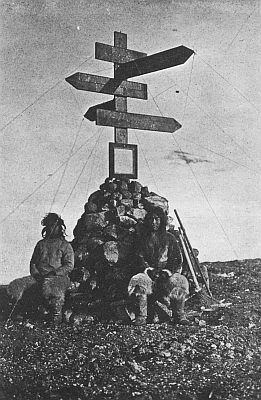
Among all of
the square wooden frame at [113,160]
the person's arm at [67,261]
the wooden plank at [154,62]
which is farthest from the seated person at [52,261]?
the wooden plank at [154,62]

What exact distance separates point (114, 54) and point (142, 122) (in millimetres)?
747

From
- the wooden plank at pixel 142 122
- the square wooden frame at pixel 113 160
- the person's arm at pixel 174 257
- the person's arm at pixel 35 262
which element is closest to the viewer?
the person's arm at pixel 35 262

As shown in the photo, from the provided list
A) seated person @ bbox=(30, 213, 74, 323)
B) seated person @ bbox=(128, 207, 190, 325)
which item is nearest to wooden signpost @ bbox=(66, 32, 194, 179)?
seated person @ bbox=(128, 207, 190, 325)

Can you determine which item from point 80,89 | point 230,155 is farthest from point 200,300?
point 80,89

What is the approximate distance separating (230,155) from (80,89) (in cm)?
161

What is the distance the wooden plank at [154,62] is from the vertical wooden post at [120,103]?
12 cm

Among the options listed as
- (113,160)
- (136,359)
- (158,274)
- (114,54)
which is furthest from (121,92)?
(136,359)

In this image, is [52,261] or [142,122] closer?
[52,261]

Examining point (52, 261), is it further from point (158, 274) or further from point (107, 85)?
point (107, 85)

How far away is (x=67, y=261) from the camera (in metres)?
5.18

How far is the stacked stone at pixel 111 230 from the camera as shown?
5.29m

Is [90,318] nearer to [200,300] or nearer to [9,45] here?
[200,300]

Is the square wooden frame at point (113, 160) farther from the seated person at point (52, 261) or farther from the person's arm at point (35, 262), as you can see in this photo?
the person's arm at point (35, 262)

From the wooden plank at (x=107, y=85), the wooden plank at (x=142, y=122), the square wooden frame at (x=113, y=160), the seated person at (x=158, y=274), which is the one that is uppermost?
the wooden plank at (x=107, y=85)
